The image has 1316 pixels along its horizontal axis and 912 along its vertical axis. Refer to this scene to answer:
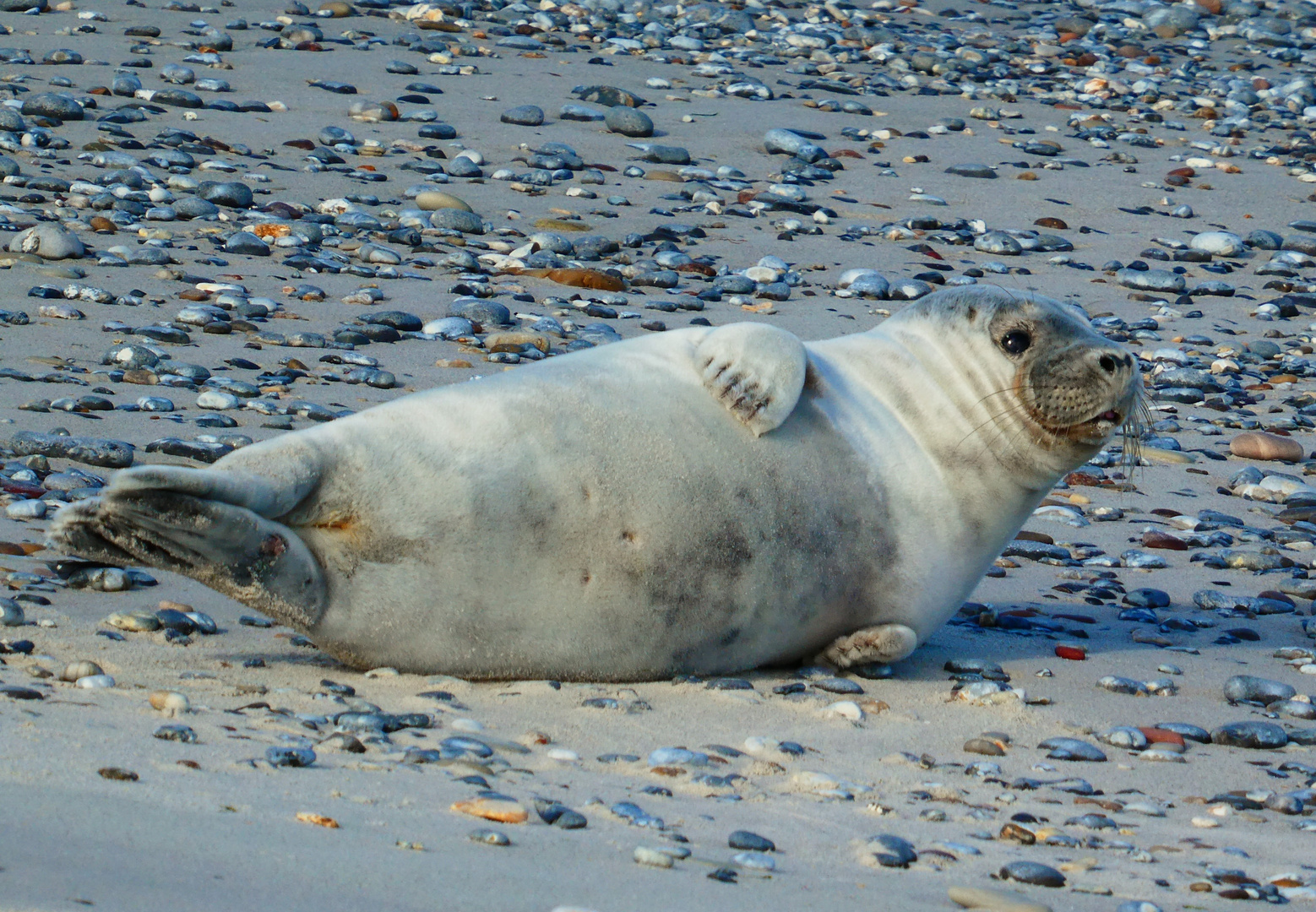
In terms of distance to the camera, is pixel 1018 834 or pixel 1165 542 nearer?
pixel 1018 834

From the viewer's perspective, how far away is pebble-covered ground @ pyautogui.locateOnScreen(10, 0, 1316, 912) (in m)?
2.45

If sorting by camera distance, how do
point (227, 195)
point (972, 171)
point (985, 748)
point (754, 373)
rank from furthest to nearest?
point (972, 171), point (227, 195), point (754, 373), point (985, 748)

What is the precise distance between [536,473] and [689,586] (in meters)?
0.43

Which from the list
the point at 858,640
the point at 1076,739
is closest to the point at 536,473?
the point at 858,640

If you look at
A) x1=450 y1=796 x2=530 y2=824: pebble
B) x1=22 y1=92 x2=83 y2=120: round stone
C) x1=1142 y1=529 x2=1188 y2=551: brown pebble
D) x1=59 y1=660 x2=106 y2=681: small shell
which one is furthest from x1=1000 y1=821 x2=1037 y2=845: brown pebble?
x1=22 y1=92 x2=83 y2=120: round stone

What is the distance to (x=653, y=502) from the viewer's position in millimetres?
3547

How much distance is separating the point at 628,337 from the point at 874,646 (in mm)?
2933

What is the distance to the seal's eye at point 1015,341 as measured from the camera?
13.7 ft

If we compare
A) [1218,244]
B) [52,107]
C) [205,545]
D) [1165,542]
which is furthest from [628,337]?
[1218,244]

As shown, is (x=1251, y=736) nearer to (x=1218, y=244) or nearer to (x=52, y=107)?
(x=1218, y=244)

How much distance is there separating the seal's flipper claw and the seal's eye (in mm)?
1885

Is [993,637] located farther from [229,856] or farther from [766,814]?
[229,856]

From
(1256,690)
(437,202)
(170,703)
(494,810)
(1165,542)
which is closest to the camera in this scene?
(494,810)

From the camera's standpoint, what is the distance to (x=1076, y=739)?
346cm
